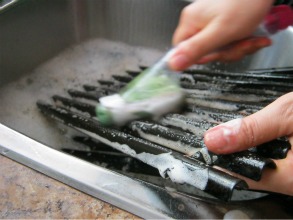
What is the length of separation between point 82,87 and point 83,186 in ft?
2.57

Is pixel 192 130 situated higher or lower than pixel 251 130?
lower

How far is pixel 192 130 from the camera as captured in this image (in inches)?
31.4

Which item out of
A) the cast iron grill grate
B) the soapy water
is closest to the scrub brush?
the cast iron grill grate

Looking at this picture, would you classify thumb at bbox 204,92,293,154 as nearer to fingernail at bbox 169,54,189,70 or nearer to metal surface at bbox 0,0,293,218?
metal surface at bbox 0,0,293,218

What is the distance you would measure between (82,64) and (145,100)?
707mm

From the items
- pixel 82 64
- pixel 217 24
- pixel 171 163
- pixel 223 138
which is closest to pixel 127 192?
pixel 171 163

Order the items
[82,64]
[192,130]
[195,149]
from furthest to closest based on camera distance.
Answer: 1. [82,64]
2. [192,130]
3. [195,149]

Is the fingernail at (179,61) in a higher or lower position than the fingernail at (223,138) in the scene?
higher

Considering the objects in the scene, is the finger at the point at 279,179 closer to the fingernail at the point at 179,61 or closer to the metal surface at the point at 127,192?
the metal surface at the point at 127,192

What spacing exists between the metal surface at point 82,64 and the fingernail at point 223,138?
12cm

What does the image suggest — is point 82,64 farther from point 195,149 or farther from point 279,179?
point 279,179

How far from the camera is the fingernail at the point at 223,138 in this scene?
56cm

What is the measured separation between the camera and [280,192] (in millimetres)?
→ 602

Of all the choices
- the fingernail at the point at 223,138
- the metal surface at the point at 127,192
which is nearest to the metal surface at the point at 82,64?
the metal surface at the point at 127,192
